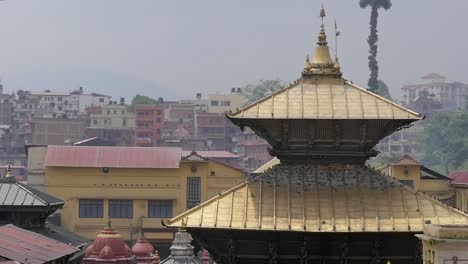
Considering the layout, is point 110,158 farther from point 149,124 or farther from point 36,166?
point 149,124

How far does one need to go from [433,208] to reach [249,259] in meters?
2.95

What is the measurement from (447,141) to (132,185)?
96.9 metres

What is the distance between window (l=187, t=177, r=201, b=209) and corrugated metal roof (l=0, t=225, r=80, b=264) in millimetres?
45956

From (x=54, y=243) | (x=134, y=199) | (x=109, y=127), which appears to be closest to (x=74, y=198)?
(x=134, y=199)

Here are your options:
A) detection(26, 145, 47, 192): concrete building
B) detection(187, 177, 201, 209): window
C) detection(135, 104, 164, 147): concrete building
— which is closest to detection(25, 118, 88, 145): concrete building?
detection(135, 104, 164, 147): concrete building

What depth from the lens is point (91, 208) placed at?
3381 inches

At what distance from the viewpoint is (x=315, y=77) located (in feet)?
77.6

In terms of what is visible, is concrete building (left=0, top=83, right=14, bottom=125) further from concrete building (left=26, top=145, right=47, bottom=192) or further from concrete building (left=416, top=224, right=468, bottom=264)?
concrete building (left=416, top=224, right=468, bottom=264)

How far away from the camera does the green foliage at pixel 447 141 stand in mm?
166500

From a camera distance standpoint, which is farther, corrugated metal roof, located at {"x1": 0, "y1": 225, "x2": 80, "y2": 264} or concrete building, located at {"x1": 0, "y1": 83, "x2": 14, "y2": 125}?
concrete building, located at {"x1": 0, "y1": 83, "x2": 14, "y2": 125}

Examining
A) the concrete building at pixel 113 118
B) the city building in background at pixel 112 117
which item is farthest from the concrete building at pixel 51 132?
the city building in background at pixel 112 117

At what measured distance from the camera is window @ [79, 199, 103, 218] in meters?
85.6

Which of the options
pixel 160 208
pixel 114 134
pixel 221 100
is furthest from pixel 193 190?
pixel 221 100

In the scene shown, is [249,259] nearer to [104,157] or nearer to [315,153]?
[315,153]
